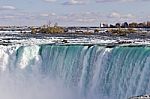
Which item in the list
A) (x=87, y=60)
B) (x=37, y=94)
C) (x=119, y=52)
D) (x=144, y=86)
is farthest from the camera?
(x=37, y=94)

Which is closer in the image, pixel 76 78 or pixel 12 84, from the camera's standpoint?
pixel 76 78

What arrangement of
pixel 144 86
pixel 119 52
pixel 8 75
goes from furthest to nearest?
pixel 8 75 < pixel 119 52 < pixel 144 86

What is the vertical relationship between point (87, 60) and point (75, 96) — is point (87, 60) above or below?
above

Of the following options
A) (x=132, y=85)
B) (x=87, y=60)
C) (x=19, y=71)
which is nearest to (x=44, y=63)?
(x=19, y=71)

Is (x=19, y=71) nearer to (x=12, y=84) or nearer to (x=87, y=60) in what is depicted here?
(x=12, y=84)

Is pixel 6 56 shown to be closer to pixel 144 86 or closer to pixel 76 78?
pixel 76 78

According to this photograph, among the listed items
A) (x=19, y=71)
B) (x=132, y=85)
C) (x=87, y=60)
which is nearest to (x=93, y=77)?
(x=87, y=60)
